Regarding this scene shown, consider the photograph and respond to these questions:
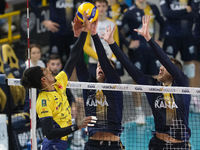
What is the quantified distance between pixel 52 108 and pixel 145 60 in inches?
203

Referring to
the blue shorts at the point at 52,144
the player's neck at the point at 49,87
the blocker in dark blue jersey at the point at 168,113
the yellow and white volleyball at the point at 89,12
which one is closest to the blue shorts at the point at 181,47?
the yellow and white volleyball at the point at 89,12

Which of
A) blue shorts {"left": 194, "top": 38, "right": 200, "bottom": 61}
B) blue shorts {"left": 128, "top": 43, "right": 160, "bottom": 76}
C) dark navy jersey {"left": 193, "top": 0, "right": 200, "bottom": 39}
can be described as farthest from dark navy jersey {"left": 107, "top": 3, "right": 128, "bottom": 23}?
blue shorts {"left": 194, "top": 38, "right": 200, "bottom": 61}

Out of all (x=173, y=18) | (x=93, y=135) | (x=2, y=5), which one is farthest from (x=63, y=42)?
(x=93, y=135)

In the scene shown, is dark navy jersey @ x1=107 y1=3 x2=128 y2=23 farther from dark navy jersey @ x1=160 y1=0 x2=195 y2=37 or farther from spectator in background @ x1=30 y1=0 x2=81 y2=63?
dark navy jersey @ x1=160 y1=0 x2=195 y2=37

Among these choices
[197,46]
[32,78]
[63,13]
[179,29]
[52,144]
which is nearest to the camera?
[32,78]

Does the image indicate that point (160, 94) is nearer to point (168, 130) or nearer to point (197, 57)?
point (168, 130)

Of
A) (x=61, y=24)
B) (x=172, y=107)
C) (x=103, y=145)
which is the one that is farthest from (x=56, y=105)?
(x=61, y=24)

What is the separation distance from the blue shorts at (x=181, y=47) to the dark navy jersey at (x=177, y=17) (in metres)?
0.13

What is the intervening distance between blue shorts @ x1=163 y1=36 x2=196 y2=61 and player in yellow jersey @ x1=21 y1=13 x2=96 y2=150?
16.3 ft

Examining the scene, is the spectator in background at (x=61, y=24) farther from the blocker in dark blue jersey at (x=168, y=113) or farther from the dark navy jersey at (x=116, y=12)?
the blocker in dark blue jersey at (x=168, y=113)

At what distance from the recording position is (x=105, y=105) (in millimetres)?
5562

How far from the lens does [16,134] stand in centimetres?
773

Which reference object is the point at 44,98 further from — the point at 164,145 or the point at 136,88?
the point at 164,145

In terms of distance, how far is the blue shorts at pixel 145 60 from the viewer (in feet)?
31.9
